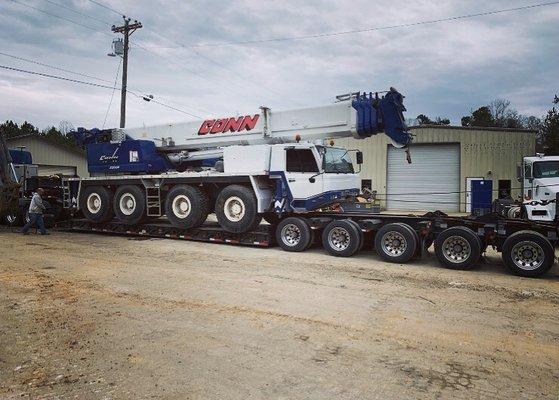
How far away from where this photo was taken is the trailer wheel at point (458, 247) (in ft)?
28.3

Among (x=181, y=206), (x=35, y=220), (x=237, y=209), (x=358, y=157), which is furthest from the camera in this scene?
(x=35, y=220)

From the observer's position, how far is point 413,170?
2711 cm

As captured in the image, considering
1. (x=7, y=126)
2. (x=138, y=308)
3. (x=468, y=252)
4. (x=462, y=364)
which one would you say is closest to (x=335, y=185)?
(x=468, y=252)

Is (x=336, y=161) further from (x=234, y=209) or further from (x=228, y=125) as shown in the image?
(x=228, y=125)

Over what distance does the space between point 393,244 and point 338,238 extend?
1324 mm

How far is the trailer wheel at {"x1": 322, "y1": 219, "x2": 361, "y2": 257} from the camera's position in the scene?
9.94 metres

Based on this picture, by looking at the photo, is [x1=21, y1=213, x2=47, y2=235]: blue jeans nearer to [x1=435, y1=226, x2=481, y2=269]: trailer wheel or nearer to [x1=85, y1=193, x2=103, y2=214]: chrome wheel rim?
[x1=85, y1=193, x2=103, y2=214]: chrome wheel rim

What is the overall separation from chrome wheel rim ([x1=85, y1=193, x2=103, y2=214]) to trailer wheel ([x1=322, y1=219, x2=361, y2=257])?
8.08 meters

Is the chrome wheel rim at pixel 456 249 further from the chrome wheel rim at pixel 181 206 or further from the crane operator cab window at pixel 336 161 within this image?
the chrome wheel rim at pixel 181 206

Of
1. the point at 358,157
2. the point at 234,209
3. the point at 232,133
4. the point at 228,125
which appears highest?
the point at 228,125

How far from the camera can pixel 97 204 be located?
14406 mm

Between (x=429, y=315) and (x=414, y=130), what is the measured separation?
2273 cm

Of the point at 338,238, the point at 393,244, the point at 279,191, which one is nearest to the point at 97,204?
the point at 279,191

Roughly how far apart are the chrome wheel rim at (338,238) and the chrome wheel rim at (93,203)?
820 cm
